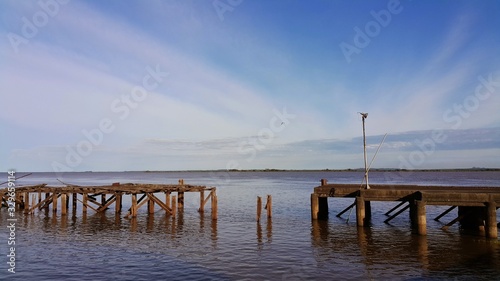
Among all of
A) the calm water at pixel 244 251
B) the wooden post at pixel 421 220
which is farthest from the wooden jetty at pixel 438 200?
the calm water at pixel 244 251

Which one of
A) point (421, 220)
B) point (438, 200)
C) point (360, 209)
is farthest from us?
point (360, 209)

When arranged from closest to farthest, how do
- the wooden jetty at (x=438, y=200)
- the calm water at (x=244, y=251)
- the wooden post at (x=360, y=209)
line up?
the calm water at (x=244, y=251)
the wooden jetty at (x=438, y=200)
the wooden post at (x=360, y=209)

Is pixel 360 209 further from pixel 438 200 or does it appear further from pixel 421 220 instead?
pixel 438 200

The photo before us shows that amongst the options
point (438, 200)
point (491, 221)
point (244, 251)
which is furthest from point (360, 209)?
point (244, 251)

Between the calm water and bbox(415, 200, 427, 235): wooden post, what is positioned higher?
bbox(415, 200, 427, 235): wooden post

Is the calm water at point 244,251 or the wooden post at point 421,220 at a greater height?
the wooden post at point 421,220

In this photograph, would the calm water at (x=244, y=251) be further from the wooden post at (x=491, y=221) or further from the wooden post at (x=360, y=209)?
the wooden post at (x=491, y=221)

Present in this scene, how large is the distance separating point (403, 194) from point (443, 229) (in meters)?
4.36

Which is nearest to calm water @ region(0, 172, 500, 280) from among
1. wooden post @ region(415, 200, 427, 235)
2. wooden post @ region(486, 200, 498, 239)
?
wooden post @ region(415, 200, 427, 235)

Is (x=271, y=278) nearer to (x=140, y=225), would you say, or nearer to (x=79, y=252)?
(x=79, y=252)

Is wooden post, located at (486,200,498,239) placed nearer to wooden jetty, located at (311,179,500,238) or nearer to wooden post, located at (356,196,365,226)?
wooden jetty, located at (311,179,500,238)

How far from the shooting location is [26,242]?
938 inches

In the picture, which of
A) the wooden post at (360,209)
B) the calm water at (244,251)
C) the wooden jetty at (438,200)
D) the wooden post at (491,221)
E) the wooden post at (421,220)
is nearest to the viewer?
the calm water at (244,251)

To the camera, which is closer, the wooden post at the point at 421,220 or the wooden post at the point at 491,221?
the wooden post at the point at 491,221
